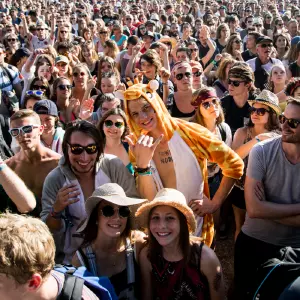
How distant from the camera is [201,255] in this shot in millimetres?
2453

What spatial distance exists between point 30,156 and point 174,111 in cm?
195

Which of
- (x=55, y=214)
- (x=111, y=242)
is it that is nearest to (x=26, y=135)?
(x=55, y=214)

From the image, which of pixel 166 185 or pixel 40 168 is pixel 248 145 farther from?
pixel 40 168

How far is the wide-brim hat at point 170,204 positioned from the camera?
2440 mm

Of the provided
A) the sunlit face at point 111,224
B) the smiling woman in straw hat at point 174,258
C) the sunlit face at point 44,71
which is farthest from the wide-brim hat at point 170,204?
the sunlit face at point 44,71

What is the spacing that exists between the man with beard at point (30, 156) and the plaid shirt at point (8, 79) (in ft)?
8.06

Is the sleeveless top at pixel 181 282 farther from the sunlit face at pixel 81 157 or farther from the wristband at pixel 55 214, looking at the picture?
the sunlit face at pixel 81 157

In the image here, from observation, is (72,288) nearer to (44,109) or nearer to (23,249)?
(23,249)

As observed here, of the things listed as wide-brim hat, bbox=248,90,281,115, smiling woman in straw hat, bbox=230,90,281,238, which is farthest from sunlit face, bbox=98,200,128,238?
wide-brim hat, bbox=248,90,281,115

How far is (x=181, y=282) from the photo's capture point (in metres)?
2.41

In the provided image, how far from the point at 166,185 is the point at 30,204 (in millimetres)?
989

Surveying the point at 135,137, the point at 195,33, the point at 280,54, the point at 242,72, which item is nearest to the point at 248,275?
the point at 135,137

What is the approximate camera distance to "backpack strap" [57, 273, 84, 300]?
69.5 inches

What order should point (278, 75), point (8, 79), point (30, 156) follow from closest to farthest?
point (30, 156) → point (278, 75) → point (8, 79)
